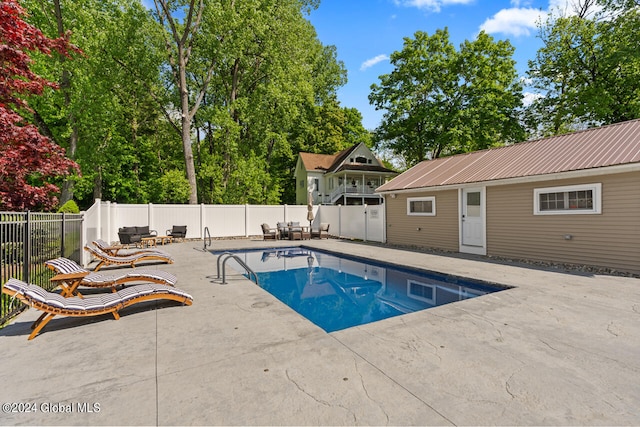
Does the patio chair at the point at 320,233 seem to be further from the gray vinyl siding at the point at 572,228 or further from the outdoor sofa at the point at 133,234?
the gray vinyl siding at the point at 572,228

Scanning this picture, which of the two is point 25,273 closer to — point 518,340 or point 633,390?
point 518,340

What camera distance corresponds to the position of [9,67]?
5.99m

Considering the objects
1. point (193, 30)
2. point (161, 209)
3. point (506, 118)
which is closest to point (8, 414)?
point (161, 209)

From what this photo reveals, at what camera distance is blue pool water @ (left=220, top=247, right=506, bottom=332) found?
582cm

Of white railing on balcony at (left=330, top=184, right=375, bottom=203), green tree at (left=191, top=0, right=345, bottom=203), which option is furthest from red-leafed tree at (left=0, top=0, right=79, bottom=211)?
white railing on balcony at (left=330, top=184, right=375, bottom=203)

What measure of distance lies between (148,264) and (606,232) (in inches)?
504

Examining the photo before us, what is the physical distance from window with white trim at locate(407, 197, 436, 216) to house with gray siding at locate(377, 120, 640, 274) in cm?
4

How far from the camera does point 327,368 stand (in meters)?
2.91

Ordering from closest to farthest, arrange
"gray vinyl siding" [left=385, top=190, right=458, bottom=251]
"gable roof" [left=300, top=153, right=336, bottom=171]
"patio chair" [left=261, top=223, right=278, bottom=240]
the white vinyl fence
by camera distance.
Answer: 1. "gray vinyl siding" [left=385, top=190, right=458, bottom=251]
2. the white vinyl fence
3. "patio chair" [left=261, top=223, right=278, bottom=240]
4. "gable roof" [left=300, top=153, right=336, bottom=171]

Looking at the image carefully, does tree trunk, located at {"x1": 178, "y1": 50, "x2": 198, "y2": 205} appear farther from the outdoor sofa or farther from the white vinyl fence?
the outdoor sofa

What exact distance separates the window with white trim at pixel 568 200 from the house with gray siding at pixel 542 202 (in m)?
0.02

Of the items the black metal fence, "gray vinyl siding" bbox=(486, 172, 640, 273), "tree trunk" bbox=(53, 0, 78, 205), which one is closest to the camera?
the black metal fence

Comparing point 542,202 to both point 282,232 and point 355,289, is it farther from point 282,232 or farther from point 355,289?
point 282,232

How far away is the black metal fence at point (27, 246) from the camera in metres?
4.32
